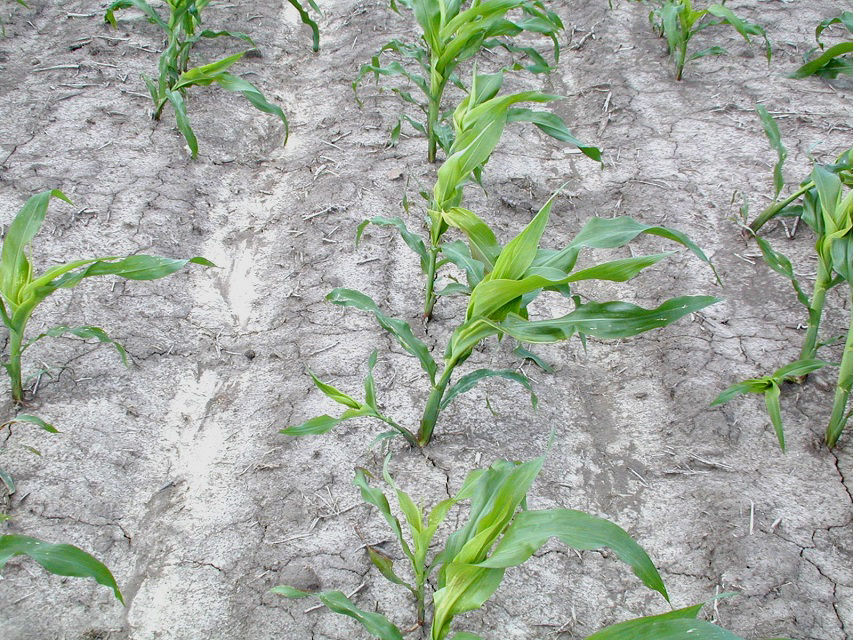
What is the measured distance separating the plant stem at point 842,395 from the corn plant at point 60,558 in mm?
1830

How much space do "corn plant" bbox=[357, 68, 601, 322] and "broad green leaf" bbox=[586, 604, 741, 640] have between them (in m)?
1.18

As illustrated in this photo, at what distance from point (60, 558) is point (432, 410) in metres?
0.96

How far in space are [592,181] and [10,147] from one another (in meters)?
2.36

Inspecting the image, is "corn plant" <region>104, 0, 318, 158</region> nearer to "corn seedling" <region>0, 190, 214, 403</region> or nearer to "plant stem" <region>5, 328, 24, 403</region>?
"corn seedling" <region>0, 190, 214, 403</region>

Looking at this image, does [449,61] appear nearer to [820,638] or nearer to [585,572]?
[585,572]

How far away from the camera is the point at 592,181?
132 inches

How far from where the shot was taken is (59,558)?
5.51ft

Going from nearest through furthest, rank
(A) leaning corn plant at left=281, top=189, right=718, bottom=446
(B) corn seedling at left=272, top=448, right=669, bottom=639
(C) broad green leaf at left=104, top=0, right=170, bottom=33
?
(B) corn seedling at left=272, top=448, right=669, bottom=639
(A) leaning corn plant at left=281, top=189, right=718, bottom=446
(C) broad green leaf at left=104, top=0, right=170, bottom=33

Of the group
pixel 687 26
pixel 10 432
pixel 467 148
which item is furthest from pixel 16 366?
pixel 687 26

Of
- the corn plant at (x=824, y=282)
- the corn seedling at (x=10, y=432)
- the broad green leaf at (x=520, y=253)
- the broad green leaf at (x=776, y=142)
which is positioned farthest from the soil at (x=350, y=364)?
the broad green leaf at (x=520, y=253)

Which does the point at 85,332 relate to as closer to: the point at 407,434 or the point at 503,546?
the point at 407,434

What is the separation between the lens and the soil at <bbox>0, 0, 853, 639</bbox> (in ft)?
6.28

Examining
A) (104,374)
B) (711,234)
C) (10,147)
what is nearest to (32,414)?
(104,374)

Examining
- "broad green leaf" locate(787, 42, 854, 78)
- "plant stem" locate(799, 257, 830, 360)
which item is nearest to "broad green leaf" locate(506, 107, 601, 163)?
"plant stem" locate(799, 257, 830, 360)
